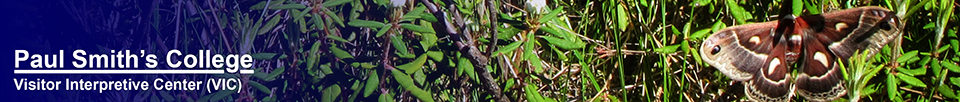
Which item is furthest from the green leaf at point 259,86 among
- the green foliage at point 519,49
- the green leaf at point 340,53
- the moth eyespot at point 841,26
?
the moth eyespot at point 841,26

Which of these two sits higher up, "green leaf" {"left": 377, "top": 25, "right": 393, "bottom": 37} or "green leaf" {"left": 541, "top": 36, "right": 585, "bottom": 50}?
"green leaf" {"left": 377, "top": 25, "right": 393, "bottom": 37}

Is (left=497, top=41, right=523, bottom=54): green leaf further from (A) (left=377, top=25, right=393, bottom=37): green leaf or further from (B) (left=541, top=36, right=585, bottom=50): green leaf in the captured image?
(A) (left=377, top=25, right=393, bottom=37): green leaf

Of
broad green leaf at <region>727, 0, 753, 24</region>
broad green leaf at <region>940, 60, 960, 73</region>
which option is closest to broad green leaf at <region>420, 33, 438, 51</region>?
broad green leaf at <region>727, 0, 753, 24</region>

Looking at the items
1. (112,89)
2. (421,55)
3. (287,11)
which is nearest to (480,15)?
(421,55)

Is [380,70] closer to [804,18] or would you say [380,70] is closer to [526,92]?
[526,92]

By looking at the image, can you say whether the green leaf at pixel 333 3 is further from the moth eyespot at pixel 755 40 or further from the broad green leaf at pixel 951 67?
the broad green leaf at pixel 951 67

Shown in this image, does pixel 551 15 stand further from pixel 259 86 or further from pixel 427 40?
pixel 259 86
